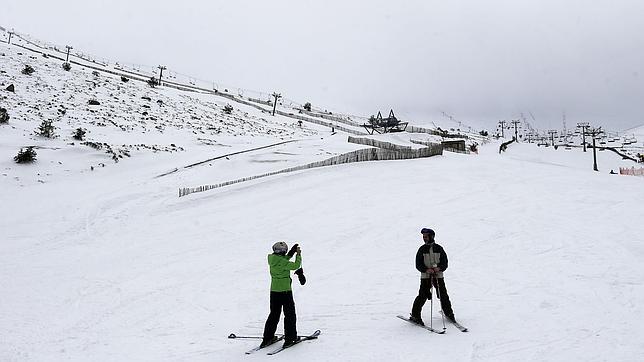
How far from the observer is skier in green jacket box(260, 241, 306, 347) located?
6508 millimetres

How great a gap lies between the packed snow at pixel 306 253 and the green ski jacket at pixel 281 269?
1069mm

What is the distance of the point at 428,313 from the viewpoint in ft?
25.9

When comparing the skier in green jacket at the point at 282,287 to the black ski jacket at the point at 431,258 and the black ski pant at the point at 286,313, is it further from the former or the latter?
the black ski jacket at the point at 431,258

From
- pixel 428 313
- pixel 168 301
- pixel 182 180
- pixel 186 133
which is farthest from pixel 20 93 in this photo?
pixel 428 313

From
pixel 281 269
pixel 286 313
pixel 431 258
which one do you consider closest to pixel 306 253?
pixel 286 313

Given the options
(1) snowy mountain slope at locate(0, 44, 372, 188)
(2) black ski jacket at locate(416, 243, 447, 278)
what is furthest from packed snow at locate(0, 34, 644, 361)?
(2) black ski jacket at locate(416, 243, 447, 278)

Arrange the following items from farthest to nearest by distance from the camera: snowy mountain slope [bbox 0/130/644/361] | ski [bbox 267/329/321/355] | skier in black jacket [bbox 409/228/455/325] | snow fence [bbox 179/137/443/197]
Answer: snow fence [bbox 179/137/443/197] → skier in black jacket [bbox 409/228/455/325] → snowy mountain slope [bbox 0/130/644/361] → ski [bbox 267/329/321/355]

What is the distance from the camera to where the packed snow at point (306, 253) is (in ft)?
22.4

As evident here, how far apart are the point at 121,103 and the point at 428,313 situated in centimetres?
3541

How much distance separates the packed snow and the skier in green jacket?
1.28ft

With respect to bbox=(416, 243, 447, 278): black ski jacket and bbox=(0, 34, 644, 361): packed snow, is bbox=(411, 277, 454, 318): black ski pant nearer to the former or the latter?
bbox=(416, 243, 447, 278): black ski jacket

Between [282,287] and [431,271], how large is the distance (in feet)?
8.34

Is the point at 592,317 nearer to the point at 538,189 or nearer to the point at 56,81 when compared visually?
the point at 538,189

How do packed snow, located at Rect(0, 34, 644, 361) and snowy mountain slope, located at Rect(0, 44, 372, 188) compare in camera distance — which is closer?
packed snow, located at Rect(0, 34, 644, 361)
